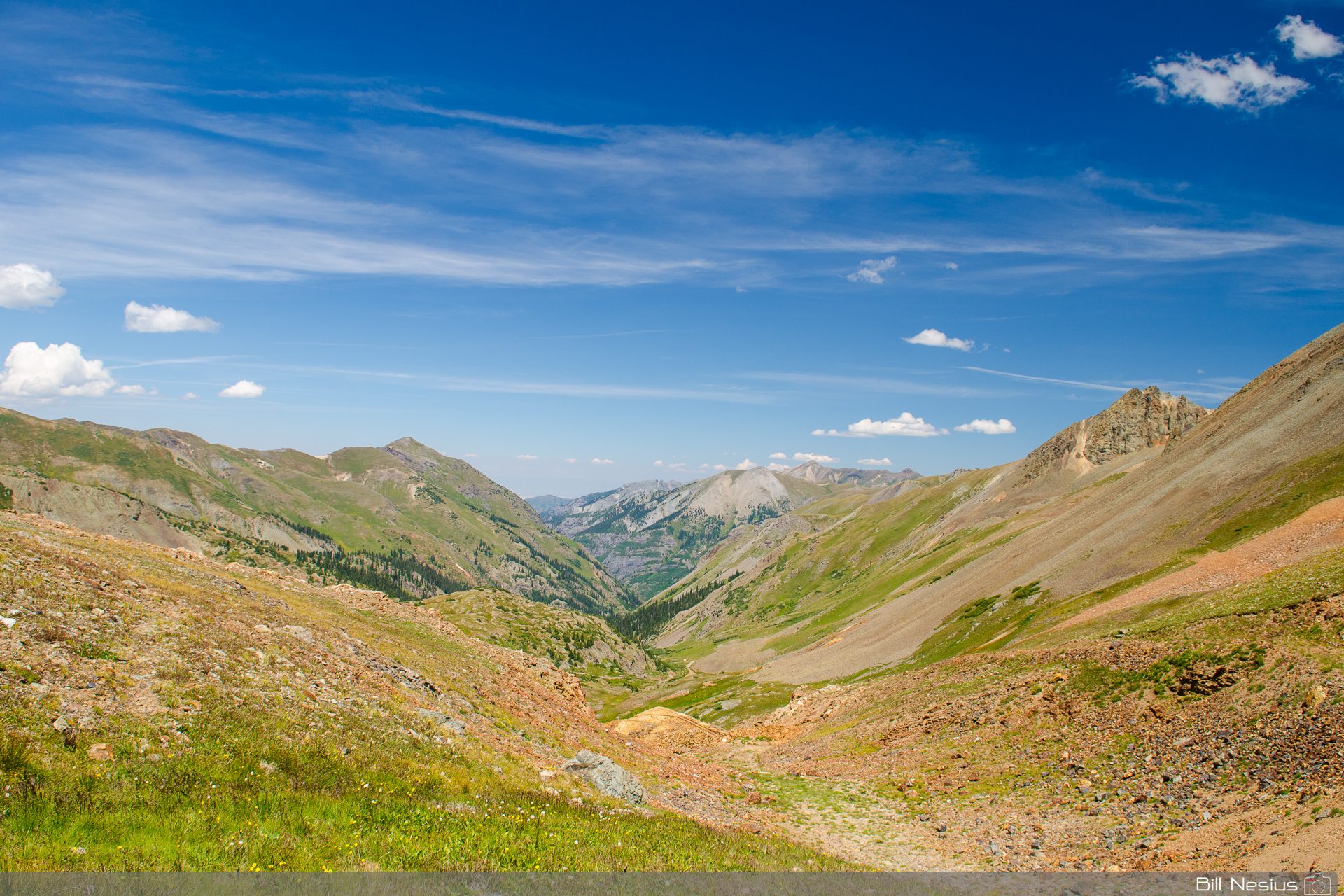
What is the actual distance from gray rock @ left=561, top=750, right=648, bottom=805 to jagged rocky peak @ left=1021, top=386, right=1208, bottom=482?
193m

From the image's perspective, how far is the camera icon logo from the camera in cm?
1420

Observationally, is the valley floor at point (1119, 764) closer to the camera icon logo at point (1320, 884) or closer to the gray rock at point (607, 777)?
the camera icon logo at point (1320, 884)

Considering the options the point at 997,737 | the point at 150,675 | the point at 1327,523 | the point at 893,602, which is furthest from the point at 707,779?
the point at 893,602

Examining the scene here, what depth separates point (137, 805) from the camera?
37.8ft

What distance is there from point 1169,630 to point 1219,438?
267 feet

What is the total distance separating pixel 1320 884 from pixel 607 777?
21.2 meters

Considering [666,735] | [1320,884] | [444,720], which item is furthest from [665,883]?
[666,735]

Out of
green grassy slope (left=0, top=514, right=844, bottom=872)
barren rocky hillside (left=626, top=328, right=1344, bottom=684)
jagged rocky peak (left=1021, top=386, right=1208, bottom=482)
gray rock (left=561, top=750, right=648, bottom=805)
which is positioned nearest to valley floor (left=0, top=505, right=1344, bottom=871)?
green grassy slope (left=0, top=514, right=844, bottom=872)

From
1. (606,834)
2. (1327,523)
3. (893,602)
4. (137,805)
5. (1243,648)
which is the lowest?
(893,602)

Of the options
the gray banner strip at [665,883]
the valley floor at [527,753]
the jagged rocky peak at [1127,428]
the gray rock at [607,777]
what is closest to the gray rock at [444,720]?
the valley floor at [527,753]

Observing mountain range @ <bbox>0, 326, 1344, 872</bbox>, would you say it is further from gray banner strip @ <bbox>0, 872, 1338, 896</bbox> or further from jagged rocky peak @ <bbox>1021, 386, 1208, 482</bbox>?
jagged rocky peak @ <bbox>1021, 386, 1208, 482</bbox>

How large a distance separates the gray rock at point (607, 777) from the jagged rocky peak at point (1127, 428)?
193 meters

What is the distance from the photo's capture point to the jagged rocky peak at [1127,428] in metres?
170

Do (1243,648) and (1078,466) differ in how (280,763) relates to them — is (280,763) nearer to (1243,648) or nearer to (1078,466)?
(1243,648)
